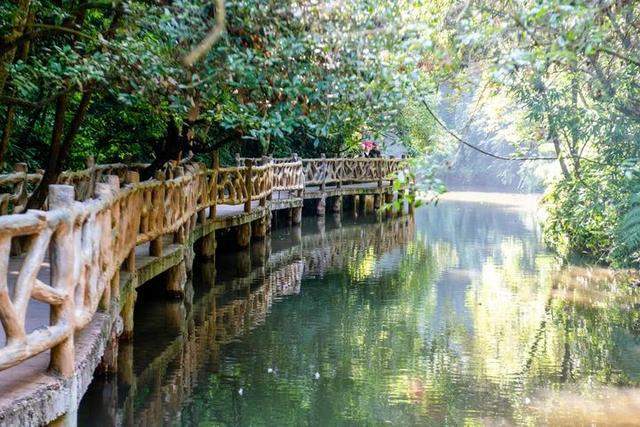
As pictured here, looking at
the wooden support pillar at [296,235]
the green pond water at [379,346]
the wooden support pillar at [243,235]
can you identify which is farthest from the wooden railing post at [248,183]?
the wooden support pillar at [296,235]

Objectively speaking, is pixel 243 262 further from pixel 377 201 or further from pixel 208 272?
pixel 377 201

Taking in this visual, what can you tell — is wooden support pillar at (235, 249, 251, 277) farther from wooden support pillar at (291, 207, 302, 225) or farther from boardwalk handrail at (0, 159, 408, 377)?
wooden support pillar at (291, 207, 302, 225)

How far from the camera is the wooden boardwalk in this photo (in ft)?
13.4

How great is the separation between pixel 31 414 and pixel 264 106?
6.54 meters

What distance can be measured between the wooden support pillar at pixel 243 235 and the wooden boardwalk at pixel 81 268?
192 cm

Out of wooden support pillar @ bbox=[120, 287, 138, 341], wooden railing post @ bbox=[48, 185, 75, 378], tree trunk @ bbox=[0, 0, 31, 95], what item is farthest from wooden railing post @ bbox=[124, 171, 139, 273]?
wooden railing post @ bbox=[48, 185, 75, 378]

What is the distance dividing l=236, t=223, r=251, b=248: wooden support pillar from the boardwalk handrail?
171 inches

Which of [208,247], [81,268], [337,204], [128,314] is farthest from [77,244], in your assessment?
[337,204]

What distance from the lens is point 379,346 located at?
10.1 m

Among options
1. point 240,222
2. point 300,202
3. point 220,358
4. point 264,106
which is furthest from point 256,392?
point 300,202

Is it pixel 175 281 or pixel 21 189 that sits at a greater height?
pixel 21 189

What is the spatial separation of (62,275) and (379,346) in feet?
19.8

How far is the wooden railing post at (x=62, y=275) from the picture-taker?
4578 mm

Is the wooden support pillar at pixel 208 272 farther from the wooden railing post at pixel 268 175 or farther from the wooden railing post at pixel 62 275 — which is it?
the wooden railing post at pixel 62 275
